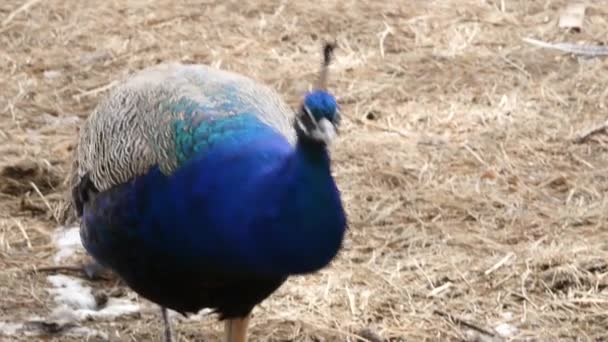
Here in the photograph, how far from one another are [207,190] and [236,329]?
713mm

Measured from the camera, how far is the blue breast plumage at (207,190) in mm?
2488

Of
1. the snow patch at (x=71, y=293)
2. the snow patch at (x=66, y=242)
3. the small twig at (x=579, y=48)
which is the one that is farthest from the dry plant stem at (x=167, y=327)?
the small twig at (x=579, y=48)

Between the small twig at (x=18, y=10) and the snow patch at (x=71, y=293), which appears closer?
the snow patch at (x=71, y=293)

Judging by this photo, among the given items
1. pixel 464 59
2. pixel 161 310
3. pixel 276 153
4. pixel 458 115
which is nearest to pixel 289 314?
pixel 161 310

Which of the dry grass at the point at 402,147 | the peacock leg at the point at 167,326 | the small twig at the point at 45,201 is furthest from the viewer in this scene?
the small twig at the point at 45,201

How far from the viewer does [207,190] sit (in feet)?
8.75

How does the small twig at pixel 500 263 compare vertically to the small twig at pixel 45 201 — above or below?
below

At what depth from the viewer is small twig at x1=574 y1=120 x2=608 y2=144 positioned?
481 cm

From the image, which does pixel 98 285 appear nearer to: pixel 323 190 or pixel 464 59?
pixel 323 190

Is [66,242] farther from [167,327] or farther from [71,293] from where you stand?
[167,327]

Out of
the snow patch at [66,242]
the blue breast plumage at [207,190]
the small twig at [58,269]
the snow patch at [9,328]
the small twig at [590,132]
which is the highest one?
the blue breast plumage at [207,190]

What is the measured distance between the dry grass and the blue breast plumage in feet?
1.91

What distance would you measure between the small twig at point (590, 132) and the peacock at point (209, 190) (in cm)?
191

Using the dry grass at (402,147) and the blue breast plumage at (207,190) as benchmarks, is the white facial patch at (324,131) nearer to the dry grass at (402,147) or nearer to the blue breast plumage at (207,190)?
the blue breast plumage at (207,190)
